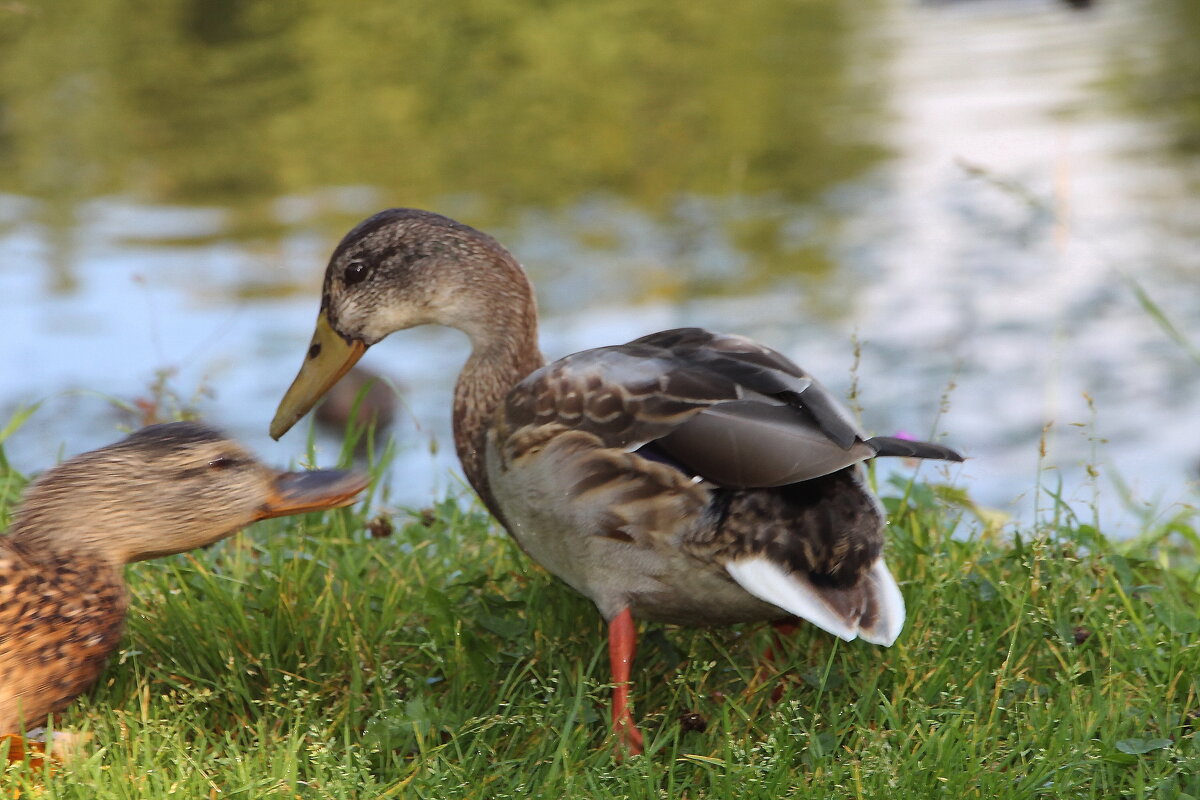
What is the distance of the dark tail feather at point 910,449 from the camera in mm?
2643

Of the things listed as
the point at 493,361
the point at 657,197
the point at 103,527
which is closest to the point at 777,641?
the point at 493,361

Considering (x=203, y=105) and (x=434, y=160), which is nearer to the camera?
(x=434, y=160)

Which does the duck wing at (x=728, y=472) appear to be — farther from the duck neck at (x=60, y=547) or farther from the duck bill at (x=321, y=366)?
the duck neck at (x=60, y=547)

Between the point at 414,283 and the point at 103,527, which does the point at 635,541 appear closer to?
the point at 414,283

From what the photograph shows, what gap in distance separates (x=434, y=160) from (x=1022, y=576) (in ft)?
30.7

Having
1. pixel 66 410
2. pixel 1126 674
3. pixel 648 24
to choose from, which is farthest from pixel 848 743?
pixel 648 24

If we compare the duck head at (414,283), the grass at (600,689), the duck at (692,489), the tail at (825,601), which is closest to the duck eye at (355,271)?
the duck head at (414,283)

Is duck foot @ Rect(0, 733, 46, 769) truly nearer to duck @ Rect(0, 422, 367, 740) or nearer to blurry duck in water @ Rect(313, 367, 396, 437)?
duck @ Rect(0, 422, 367, 740)

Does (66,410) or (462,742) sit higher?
(462,742)

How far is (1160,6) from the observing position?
1661 centimetres

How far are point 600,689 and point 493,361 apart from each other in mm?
828

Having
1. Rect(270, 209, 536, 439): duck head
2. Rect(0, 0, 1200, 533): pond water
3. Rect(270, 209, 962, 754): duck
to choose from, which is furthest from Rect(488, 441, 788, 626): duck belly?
Rect(0, 0, 1200, 533): pond water

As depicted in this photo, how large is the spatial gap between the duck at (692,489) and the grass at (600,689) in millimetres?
163

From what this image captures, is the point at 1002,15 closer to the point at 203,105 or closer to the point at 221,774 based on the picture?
the point at 203,105
